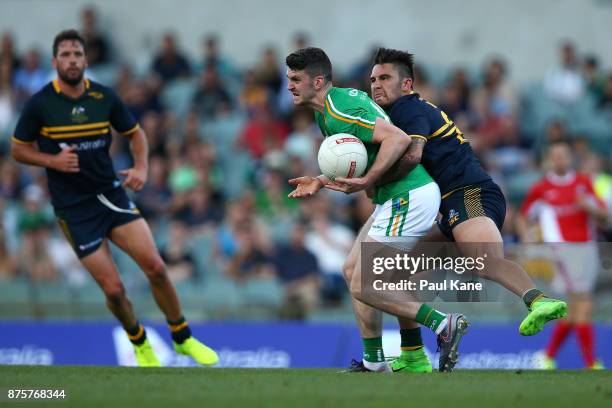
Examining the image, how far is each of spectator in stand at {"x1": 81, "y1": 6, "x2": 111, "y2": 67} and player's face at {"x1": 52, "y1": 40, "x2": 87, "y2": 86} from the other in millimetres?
9629

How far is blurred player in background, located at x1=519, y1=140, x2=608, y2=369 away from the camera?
1316 cm

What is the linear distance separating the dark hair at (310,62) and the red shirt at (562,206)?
17.8ft

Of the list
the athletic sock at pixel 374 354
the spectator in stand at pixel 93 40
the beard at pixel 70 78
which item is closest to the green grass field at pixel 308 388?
the athletic sock at pixel 374 354

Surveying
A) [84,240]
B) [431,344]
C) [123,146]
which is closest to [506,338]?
[431,344]

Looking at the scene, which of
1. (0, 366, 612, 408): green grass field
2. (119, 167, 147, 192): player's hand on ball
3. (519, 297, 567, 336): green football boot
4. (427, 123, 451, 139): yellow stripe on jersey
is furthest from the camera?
(119, 167, 147, 192): player's hand on ball

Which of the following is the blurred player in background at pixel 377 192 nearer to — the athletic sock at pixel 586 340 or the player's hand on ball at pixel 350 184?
the player's hand on ball at pixel 350 184

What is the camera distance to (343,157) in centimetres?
810

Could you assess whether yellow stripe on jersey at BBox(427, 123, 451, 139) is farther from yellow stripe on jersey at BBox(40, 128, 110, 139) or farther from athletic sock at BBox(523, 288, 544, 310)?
yellow stripe on jersey at BBox(40, 128, 110, 139)

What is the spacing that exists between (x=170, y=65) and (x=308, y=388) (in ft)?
42.1

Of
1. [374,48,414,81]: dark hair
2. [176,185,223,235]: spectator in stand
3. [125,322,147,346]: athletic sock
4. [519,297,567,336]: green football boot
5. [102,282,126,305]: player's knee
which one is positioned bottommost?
[176,185,223,235]: spectator in stand

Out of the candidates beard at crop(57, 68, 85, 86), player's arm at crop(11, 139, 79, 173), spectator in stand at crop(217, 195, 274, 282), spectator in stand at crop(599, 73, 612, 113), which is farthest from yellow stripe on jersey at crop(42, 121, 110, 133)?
spectator in stand at crop(599, 73, 612, 113)

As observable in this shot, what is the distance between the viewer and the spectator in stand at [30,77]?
61.5ft

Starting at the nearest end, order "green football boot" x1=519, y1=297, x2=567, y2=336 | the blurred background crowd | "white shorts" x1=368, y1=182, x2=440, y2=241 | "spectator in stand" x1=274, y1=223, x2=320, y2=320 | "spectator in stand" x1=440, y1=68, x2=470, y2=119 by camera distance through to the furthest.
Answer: "green football boot" x1=519, y1=297, x2=567, y2=336, "white shorts" x1=368, y1=182, x2=440, y2=241, "spectator in stand" x1=274, y1=223, x2=320, y2=320, the blurred background crowd, "spectator in stand" x1=440, y1=68, x2=470, y2=119

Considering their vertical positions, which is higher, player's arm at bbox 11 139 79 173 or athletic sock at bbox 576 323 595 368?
player's arm at bbox 11 139 79 173
